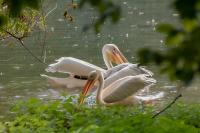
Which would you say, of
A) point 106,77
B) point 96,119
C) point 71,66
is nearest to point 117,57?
point 71,66

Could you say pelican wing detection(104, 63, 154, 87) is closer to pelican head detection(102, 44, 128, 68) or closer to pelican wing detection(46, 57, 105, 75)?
pelican wing detection(46, 57, 105, 75)

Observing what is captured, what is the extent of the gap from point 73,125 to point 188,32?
3.92m

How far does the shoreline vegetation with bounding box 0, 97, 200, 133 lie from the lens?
15.4 feet

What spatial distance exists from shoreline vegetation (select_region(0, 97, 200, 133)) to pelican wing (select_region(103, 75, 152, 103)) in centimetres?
272

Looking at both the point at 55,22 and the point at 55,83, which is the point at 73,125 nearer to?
the point at 55,83

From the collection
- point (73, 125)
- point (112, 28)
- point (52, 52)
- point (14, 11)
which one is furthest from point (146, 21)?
point (14, 11)

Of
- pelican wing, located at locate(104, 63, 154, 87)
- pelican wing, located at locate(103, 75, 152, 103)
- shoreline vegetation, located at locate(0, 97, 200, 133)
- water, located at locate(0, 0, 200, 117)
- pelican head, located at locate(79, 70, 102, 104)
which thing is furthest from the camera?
water, located at locate(0, 0, 200, 117)

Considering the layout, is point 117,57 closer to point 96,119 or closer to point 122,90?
point 122,90

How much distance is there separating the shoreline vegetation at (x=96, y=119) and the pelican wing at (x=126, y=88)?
2720 millimetres

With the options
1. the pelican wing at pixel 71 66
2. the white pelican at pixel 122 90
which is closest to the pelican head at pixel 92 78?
the white pelican at pixel 122 90

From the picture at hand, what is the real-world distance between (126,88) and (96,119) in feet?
11.7

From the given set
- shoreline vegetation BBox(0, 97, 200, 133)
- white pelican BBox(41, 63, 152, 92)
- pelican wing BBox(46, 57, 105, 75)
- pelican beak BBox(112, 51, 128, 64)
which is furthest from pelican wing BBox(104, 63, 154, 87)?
shoreline vegetation BBox(0, 97, 200, 133)

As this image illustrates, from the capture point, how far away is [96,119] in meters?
5.61

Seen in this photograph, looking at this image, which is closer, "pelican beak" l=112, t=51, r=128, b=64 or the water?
the water
